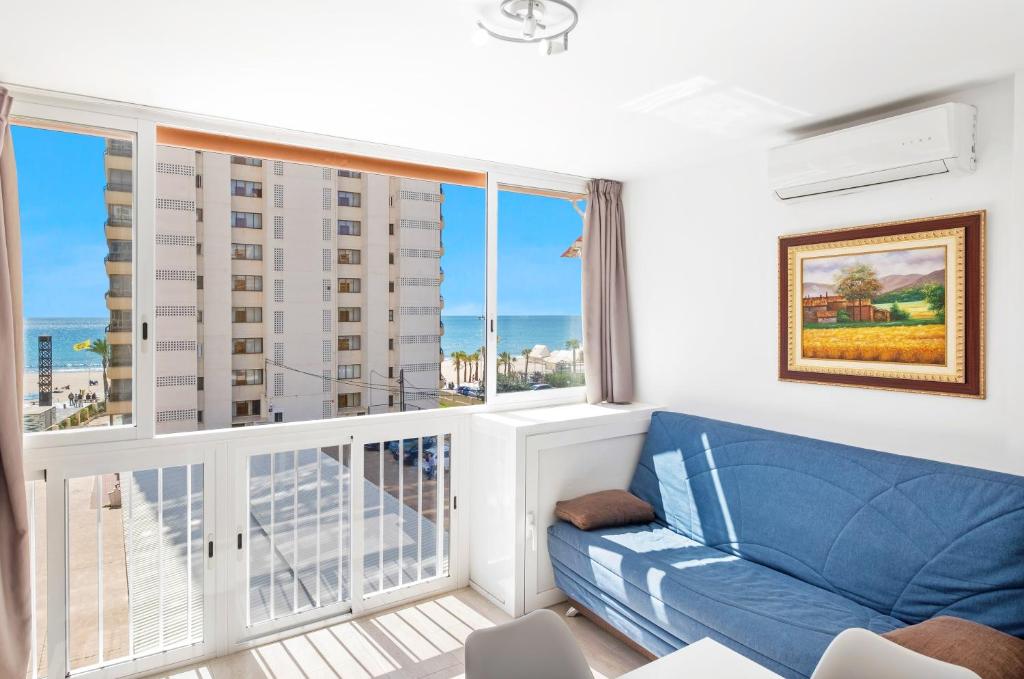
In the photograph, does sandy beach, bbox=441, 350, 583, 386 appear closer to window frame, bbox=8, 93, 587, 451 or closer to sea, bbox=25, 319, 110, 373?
window frame, bbox=8, 93, 587, 451

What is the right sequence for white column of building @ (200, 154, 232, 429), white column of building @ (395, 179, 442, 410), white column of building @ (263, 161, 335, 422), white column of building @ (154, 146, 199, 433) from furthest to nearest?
white column of building @ (395, 179, 442, 410), white column of building @ (263, 161, 335, 422), white column of building @ (200, 154, 232, 429), white column of building @ (154, 146, 199, 433)

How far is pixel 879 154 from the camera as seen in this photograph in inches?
100

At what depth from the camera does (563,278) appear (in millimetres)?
4117

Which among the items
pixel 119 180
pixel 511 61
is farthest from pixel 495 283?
pixel 119 180

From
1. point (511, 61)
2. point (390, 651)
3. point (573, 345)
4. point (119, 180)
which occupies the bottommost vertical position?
point (390, 651)

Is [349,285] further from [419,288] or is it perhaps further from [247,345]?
[247,345]

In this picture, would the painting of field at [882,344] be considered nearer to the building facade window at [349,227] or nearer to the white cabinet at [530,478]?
the white cabinet at [530,478]

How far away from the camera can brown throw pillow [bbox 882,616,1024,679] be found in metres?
1.74

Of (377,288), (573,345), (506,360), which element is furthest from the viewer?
(573,345)

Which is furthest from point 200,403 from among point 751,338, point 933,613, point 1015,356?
point 1015,356

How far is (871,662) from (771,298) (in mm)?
2109

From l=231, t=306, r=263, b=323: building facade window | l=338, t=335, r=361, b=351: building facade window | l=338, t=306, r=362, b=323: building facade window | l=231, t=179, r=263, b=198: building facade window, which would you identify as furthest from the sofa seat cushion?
l=231, t=179, r=263, b=198: building facade window

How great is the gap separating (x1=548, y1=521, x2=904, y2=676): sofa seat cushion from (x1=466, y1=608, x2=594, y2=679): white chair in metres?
0.97

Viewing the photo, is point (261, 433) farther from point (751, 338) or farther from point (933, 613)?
point (933, 613)
